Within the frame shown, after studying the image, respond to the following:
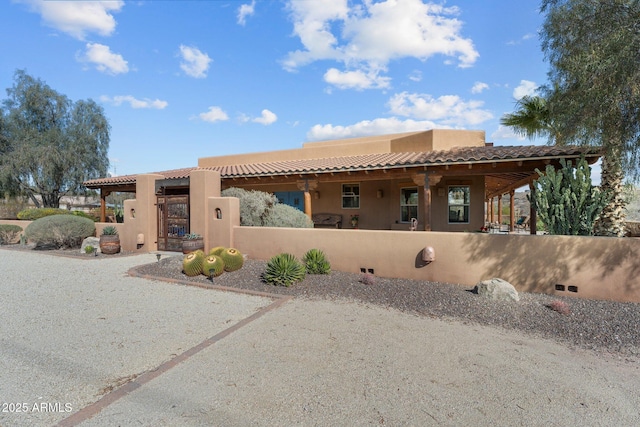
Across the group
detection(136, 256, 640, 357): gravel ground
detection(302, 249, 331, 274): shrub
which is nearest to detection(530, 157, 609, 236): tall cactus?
detection(136, 256, 640, 357): gravel ground

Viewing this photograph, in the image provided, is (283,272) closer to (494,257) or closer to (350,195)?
(494,257)

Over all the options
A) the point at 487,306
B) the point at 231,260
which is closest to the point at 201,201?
the point at 231,260

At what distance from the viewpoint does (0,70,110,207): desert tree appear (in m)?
22.7

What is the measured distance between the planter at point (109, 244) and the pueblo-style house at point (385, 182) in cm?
116

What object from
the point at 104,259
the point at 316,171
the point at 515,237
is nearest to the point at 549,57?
the point at 515,237

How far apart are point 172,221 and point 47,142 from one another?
18453 mm

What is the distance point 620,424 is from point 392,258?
5271 mm

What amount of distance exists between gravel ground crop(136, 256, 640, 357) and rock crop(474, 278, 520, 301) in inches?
5.5

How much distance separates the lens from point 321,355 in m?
4.18

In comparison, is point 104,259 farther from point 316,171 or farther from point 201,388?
point 201,388

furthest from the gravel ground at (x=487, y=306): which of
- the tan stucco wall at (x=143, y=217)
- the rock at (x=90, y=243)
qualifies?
the rock at (x=90, y=243)

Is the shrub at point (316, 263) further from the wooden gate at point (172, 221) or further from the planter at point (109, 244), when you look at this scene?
the planter at point (109, 244)

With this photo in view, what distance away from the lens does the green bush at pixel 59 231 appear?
1334 centimetres

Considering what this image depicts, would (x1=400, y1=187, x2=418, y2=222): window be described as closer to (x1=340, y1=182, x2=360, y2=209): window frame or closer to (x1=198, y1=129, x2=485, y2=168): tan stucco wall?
(x1=198, y1=129, x2=485, y2=168): tan stucco wall
